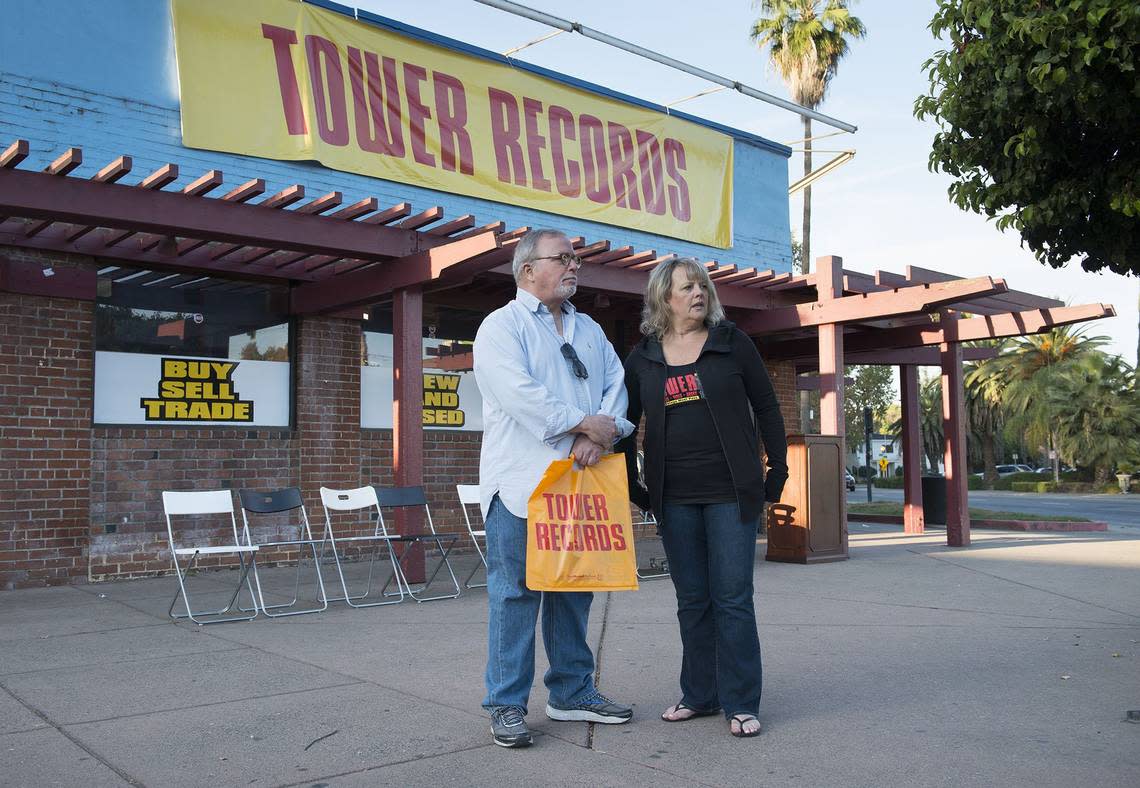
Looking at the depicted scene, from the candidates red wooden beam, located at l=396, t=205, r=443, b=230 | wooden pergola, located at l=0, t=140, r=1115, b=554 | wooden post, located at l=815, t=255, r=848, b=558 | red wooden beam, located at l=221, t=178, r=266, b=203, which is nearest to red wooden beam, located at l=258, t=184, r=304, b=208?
wooden pergola, located at l=0, t=140, r=1115, b=554

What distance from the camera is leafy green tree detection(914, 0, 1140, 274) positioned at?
15.3 ft

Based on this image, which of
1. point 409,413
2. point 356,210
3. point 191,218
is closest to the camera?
point 191,218

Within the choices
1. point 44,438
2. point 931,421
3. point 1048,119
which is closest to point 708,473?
point 1048,119

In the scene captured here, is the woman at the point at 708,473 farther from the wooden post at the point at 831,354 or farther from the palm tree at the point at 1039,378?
the palm tree at the point at 1039,378

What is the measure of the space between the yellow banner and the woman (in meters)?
7.05

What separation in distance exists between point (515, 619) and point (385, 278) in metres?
5.75

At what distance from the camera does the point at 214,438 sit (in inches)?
386

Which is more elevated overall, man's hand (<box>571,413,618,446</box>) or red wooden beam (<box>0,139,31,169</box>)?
red wooden beam (<box>0,139,31,169</box>)

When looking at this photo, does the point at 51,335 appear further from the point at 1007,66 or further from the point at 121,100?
the point at 1007,66

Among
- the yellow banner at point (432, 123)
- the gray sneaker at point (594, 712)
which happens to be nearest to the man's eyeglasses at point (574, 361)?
the gray sneaker at point (594, 712)

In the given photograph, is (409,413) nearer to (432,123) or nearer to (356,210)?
(356,210)

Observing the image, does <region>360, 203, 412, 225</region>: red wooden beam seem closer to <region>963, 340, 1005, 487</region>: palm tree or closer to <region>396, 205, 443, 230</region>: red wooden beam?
<region>396, 205, 443, 230</region>: red wooden beam

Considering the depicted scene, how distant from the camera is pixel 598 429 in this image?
3.74m

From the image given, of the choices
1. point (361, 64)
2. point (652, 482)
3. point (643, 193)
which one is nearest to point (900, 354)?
point (643, 193)
